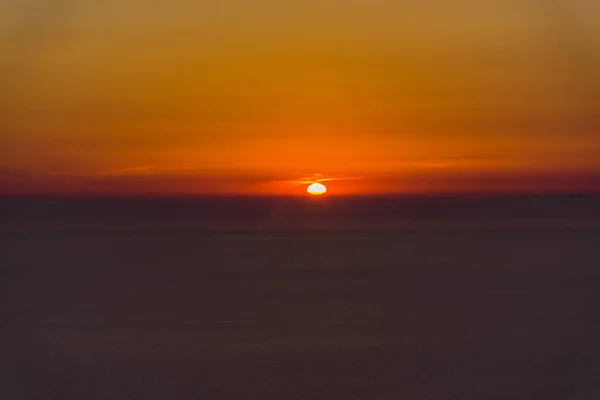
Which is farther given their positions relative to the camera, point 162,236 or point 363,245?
point 162,236

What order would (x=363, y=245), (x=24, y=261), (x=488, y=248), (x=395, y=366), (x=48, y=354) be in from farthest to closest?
(x=363, y=245) → (x=488, y=248) → (x=24, y=261) → (x=48, y=354) → (x=395, y=366)

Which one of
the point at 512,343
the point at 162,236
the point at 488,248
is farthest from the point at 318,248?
the point at 512,343

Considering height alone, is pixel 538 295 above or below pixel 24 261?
below

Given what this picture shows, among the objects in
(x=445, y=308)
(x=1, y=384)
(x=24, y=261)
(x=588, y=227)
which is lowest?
(x=1, y=384)

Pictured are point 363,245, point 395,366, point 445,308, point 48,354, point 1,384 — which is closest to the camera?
point 1,384

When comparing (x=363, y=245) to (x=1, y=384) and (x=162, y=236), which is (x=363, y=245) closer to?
(x=162, y=236)

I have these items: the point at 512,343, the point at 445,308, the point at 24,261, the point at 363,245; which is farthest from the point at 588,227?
the point at 512,343
